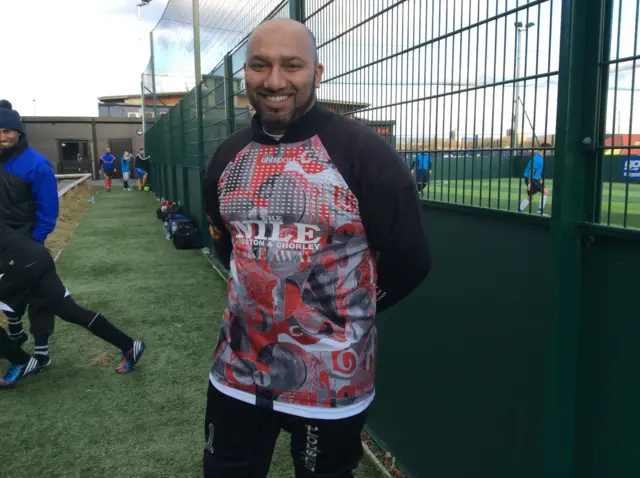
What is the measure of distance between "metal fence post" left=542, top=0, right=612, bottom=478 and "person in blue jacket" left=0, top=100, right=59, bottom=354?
3277mm

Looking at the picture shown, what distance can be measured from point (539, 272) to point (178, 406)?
2.60m

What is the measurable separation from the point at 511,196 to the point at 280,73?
958mm

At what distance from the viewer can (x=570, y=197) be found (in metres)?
1.63

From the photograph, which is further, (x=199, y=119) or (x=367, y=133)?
(x=199, y=119)

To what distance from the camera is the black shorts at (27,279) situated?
3.66 metres

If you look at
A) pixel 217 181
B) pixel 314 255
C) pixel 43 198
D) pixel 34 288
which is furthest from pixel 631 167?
pixel 34 288

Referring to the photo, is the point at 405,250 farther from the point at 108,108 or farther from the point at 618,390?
the point at 108,108

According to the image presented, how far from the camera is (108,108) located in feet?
153

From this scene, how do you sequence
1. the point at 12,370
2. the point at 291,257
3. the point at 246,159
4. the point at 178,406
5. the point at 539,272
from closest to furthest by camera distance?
the point at 291,257 → the point at 246,159 → the point at 539,272 → the point at 178,406 → the point at 12,370

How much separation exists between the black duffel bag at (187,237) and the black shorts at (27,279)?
5.23 metres

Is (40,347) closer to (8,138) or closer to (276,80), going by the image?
(8,138)

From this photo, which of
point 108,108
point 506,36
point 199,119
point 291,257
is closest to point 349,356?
point 291,257

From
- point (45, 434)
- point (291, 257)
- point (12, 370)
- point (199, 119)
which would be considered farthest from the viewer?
point (199, 119)

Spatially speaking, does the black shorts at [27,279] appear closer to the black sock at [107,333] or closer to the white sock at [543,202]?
the black sock at [107,333]
